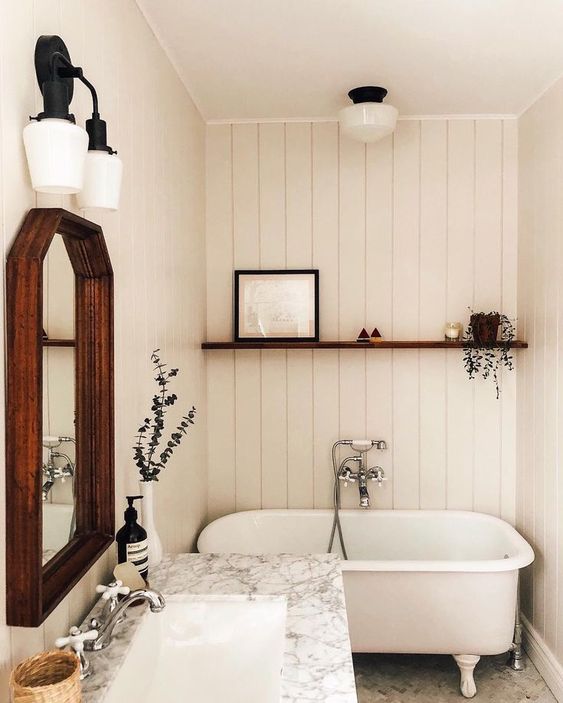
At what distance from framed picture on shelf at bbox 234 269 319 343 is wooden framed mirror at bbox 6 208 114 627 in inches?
68.8

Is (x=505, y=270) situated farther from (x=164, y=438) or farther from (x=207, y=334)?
(x=164, y=438)

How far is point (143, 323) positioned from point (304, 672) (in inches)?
47.3

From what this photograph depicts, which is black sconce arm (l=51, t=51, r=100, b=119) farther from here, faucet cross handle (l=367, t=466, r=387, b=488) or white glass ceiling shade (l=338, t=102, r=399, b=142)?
faucet cross handle (l=367, t=466, r=387, b=488)

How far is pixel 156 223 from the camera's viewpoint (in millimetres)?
2402

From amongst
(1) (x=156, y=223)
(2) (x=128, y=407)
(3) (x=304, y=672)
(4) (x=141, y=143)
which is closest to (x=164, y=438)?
(2) (x=128, y=407)

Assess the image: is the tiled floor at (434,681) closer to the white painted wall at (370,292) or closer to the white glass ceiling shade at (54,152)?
the white painted wall at (370,292)

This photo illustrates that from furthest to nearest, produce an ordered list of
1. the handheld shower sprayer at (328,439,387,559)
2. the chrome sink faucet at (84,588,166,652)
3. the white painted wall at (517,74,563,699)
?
the handheld shower sprayer at (328,439,387,559), the white painted wall at (517,74,563,699), the chrome sink faucet at (84,588,166,652)

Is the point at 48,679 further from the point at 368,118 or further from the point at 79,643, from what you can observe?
the point at 368,118

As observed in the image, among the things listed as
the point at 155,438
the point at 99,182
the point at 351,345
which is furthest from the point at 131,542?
the point at 351,345

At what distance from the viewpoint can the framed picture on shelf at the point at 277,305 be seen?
3.40 metres

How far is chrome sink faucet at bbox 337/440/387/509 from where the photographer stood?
11.1 ft

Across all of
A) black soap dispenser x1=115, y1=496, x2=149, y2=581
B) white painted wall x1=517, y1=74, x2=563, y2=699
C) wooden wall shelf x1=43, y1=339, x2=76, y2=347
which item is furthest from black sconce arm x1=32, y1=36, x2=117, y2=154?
white painted wall x1=517, y1=74, x2=563, y2=699

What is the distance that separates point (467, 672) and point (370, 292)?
179cm

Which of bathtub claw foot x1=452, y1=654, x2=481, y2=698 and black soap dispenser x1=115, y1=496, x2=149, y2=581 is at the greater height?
black soap dispenser x1=115, y1=496, x2=149, y2=581
